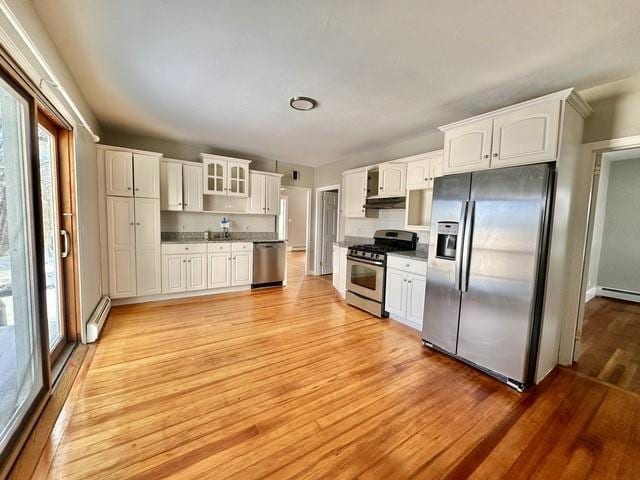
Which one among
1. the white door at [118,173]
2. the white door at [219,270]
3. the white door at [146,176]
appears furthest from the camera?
the white door at [219,270]

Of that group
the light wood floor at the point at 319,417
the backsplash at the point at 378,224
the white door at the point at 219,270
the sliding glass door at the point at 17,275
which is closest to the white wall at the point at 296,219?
the backsplash at the point at 378,224

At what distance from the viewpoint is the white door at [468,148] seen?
2389 millimetres

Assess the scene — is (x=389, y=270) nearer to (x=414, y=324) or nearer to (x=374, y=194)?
(x=414, y=324)

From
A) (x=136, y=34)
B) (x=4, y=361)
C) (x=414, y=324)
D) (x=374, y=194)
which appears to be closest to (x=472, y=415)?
(x=414, y=324)

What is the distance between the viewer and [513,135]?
2223 millimetres

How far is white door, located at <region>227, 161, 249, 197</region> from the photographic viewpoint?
4668mm

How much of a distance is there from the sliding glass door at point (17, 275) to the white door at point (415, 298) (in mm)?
3374

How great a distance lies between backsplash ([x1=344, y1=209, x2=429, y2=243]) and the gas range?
4.8 inches

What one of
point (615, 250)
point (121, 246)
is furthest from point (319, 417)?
point (615, 250)

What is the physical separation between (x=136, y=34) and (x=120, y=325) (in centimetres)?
303

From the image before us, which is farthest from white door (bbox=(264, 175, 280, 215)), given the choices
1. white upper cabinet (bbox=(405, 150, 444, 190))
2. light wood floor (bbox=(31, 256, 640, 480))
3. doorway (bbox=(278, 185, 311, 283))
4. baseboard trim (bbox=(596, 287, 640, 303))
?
baseboard trim (bbox=(596, 287, 640, 303))

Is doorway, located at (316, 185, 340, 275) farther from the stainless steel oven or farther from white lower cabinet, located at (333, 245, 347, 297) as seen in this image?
the stainless steel oven

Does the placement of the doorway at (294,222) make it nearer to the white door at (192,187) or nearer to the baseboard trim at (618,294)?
the white door at (192,187)

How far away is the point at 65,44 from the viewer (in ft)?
6.46
